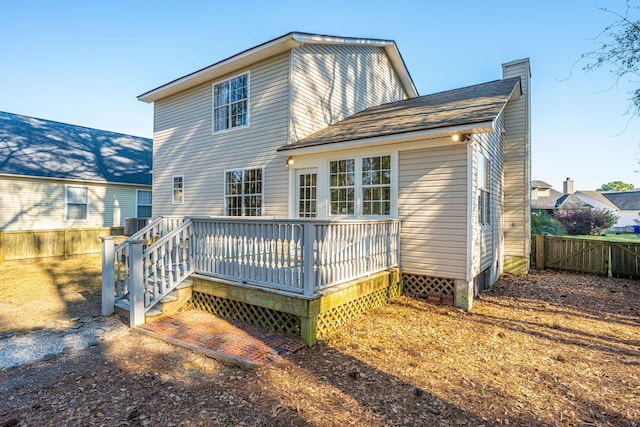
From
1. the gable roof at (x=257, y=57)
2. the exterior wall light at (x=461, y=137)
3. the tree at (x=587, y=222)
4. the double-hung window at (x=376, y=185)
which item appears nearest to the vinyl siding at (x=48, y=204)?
the gable roof at (x=257, y=57)

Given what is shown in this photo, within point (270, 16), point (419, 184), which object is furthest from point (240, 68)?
point (419, 184)

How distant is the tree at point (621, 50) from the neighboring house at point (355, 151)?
1.74 m

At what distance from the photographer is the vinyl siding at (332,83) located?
897 centimetres

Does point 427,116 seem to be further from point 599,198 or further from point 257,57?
point 599,198

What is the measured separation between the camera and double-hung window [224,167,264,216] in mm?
9562

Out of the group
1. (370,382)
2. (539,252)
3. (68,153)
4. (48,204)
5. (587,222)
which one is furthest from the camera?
(587,222)

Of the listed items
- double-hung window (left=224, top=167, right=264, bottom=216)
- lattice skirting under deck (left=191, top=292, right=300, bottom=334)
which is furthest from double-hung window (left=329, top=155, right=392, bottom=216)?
lattice skirting under deck (left=191, top=292, right=300, bottom=334)

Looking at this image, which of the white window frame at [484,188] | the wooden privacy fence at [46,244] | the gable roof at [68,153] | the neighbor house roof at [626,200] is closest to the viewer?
the white window frame at [484,188]

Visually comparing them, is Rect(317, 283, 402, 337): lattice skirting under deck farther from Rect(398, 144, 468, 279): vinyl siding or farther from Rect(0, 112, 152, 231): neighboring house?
Rect(0, 112, 152, 231): neighboring house

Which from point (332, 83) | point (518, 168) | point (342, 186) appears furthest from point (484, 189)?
point (332, 83)

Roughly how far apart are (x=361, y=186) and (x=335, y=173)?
2.64 ft

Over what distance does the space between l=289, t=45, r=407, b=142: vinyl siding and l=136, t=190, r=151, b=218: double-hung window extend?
478 inches

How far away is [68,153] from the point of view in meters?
16.3

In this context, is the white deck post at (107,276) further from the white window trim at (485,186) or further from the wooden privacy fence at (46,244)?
the wooden privacy fence at (46,244)
